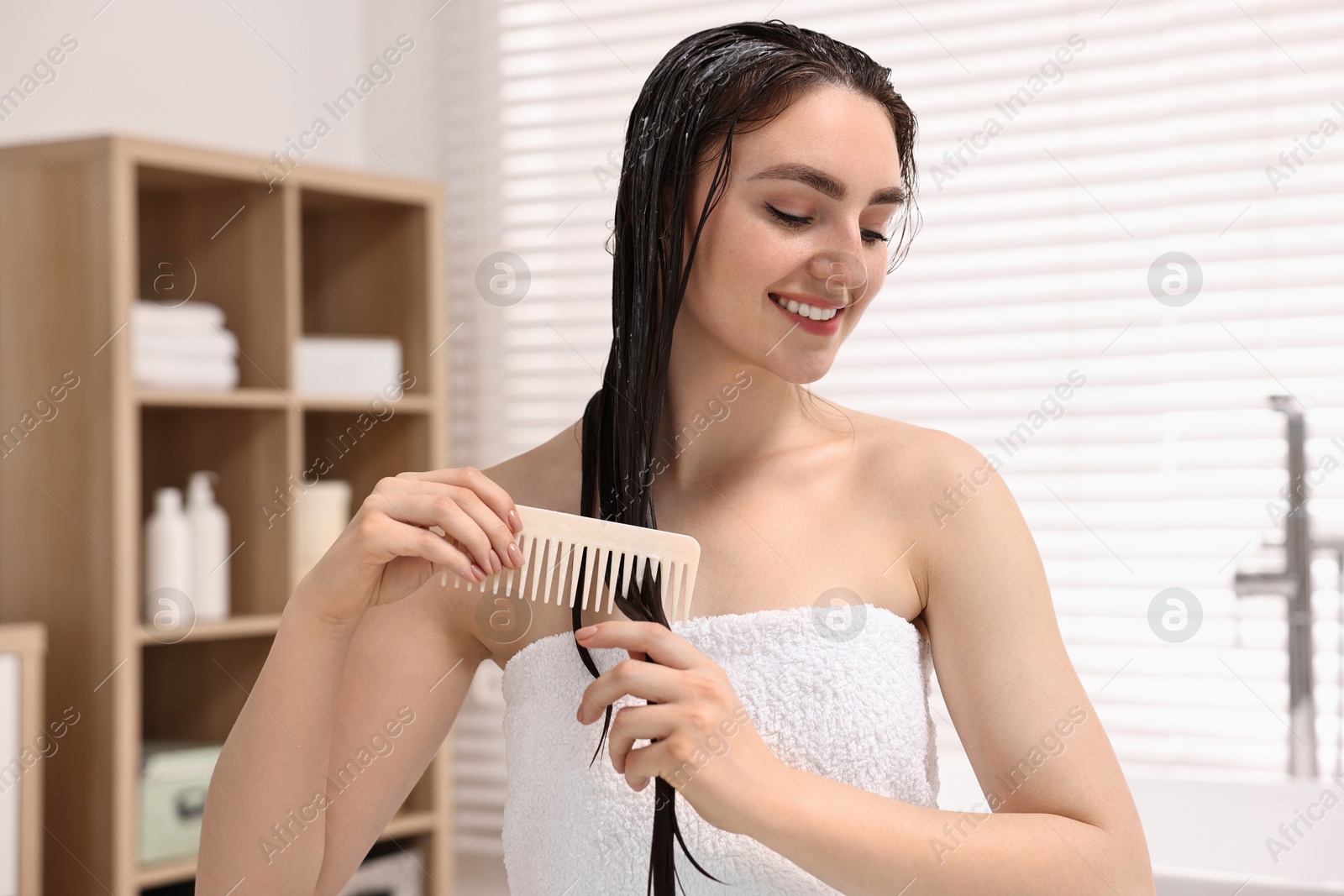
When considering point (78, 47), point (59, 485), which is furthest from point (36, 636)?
point (78, 47)

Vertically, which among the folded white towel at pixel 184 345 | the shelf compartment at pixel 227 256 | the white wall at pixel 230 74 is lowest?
the folded white towel at pixel 184 345

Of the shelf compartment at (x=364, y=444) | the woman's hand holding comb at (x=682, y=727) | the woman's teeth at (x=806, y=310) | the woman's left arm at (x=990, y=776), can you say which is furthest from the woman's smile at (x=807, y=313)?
the shelf compartment at (x=364, y=444)

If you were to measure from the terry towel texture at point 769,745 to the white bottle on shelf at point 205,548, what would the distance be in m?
1.10

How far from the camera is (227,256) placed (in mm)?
1912

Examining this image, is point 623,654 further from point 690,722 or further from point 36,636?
point 36,636

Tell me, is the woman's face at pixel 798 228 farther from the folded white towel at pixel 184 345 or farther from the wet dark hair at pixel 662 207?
the folded white towel at pixel 184 345

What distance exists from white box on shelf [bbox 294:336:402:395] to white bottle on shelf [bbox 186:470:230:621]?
8.8 inches

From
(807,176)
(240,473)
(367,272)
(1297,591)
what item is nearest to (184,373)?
(240,473)

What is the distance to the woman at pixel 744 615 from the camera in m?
0.71

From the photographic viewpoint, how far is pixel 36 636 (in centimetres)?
152

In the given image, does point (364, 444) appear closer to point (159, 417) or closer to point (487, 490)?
point (159, 417)

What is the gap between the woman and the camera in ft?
2.33

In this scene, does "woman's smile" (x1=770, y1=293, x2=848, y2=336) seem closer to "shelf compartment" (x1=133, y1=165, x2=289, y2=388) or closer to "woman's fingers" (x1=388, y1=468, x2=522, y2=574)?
"woman's fingers" (x1=388, y1=468, x2=522, y2=574)

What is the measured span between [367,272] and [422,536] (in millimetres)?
1525
